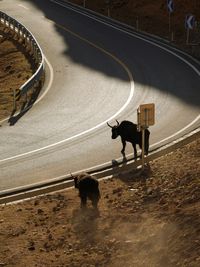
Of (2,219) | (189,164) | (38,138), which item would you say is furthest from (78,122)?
(2,219)

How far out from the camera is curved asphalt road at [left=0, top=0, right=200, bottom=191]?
20219mm

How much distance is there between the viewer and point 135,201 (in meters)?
15.9

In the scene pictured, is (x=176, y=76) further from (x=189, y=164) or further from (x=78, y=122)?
(x=189, y=164)

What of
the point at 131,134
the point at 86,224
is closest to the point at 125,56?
the point at 131,134

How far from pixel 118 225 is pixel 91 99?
524 inches

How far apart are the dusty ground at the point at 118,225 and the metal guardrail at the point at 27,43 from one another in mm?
11278

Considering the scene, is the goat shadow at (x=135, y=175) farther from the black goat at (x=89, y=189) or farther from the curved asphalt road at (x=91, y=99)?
the black goat at (x=89, y=189)

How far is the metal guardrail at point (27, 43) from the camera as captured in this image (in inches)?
1116

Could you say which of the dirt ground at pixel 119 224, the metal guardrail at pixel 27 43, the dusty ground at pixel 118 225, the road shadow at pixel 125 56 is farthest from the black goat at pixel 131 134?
the metal guardrail at pixel 27 43

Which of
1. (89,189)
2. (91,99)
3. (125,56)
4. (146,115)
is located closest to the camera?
(89,189)

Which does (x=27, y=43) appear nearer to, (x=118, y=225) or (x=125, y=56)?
(x=125, y=56)

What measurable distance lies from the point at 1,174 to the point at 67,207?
142 inches

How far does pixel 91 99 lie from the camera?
27281 mm

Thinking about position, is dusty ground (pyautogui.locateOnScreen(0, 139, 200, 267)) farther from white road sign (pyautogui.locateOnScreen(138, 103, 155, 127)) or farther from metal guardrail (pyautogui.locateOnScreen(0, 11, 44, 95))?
metal guardrail (pyautogui.locateOnScreen(0, 11, 44, 95))
